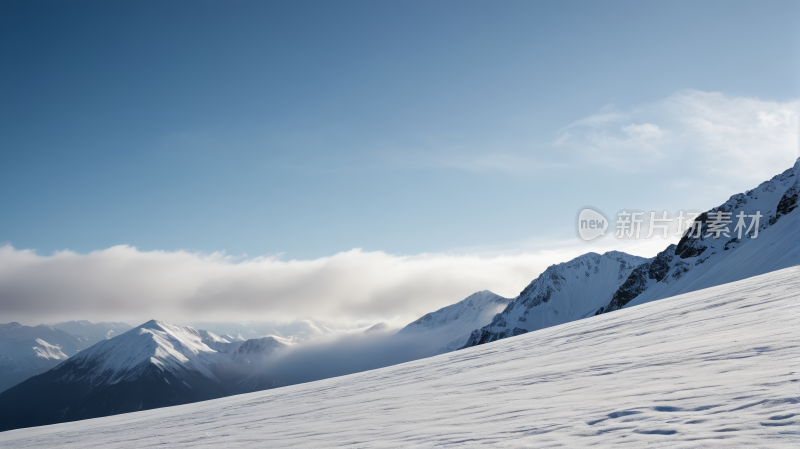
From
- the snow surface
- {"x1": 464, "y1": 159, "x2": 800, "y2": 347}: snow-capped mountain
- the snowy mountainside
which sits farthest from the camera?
{"x1": 464, "y1": 159, "x2": 800, "y2": 347}: snow-capped mountain

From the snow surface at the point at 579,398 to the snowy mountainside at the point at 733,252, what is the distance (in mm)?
42070

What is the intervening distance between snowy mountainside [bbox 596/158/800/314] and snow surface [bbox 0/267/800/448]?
42.1 meters

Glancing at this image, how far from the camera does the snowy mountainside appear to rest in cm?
5778

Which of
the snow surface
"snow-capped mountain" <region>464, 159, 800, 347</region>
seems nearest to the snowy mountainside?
"snow-capped mountain" <region>464, 159, 800, 347</region>

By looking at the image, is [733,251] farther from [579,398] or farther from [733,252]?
[579,398]

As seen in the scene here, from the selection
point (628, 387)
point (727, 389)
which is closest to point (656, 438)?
point (727, 389)

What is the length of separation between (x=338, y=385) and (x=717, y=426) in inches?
608

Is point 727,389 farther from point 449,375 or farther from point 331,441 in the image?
point 449,375

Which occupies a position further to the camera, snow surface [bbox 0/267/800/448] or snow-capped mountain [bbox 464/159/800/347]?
snow-capped mountain [bbox 464/159/800/347]

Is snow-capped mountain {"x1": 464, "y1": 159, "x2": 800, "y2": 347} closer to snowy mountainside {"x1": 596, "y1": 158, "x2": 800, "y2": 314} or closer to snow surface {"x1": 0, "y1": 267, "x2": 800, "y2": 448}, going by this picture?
snowy mountainside {"x1": 596, "y1": 158, "x2": 800, "y2": 314}

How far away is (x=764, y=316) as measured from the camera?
37.1 feet

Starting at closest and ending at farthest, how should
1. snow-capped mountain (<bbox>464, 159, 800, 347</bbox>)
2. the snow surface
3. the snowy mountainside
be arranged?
the snow surface → the snowy mountainside → snow-capped mountain (<bbox>464, 159, 800, 347</bbox>)

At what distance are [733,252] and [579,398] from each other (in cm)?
9461

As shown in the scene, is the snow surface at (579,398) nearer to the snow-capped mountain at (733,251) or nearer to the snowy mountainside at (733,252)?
the snowy mountainside at (733,252)
